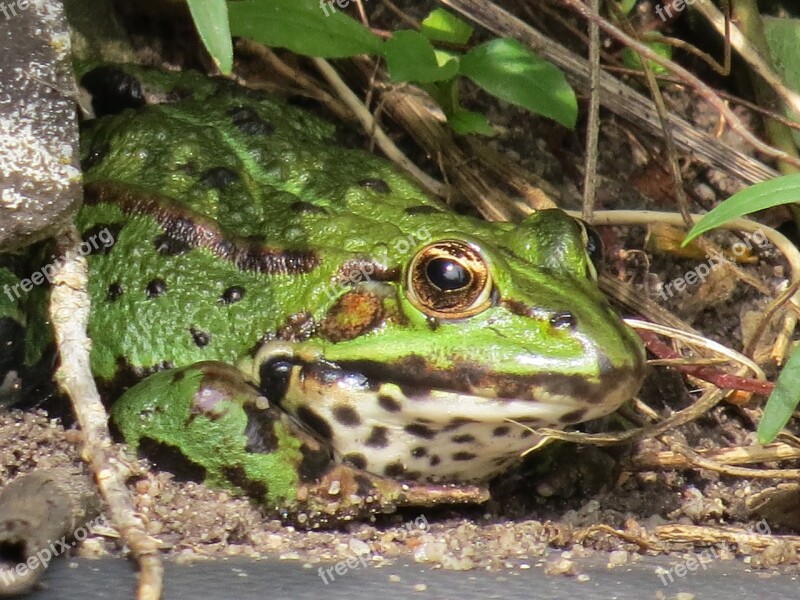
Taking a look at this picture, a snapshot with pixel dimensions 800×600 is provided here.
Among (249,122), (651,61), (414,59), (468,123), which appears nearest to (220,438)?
(249,122)

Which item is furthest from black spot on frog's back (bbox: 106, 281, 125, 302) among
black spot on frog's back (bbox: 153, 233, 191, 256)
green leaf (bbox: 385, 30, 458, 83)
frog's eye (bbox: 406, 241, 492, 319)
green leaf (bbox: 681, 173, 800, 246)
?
green leaf (bbox: 681, 173, 800, 246)

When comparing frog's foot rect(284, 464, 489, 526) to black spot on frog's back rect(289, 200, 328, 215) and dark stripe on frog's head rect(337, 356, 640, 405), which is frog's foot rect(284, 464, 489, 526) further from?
black spot on frog's back rect(289, 200, 328, 215)

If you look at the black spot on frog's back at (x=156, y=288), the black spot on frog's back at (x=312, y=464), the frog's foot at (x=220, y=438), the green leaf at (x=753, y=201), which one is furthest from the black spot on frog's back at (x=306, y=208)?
the green leaf at (x=753, y=201)

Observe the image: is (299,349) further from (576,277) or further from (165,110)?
(165,110)

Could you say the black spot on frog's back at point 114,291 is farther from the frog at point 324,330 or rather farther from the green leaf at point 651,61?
the green leaf at point 651,61

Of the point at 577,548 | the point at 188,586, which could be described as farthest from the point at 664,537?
the point at 188,586
